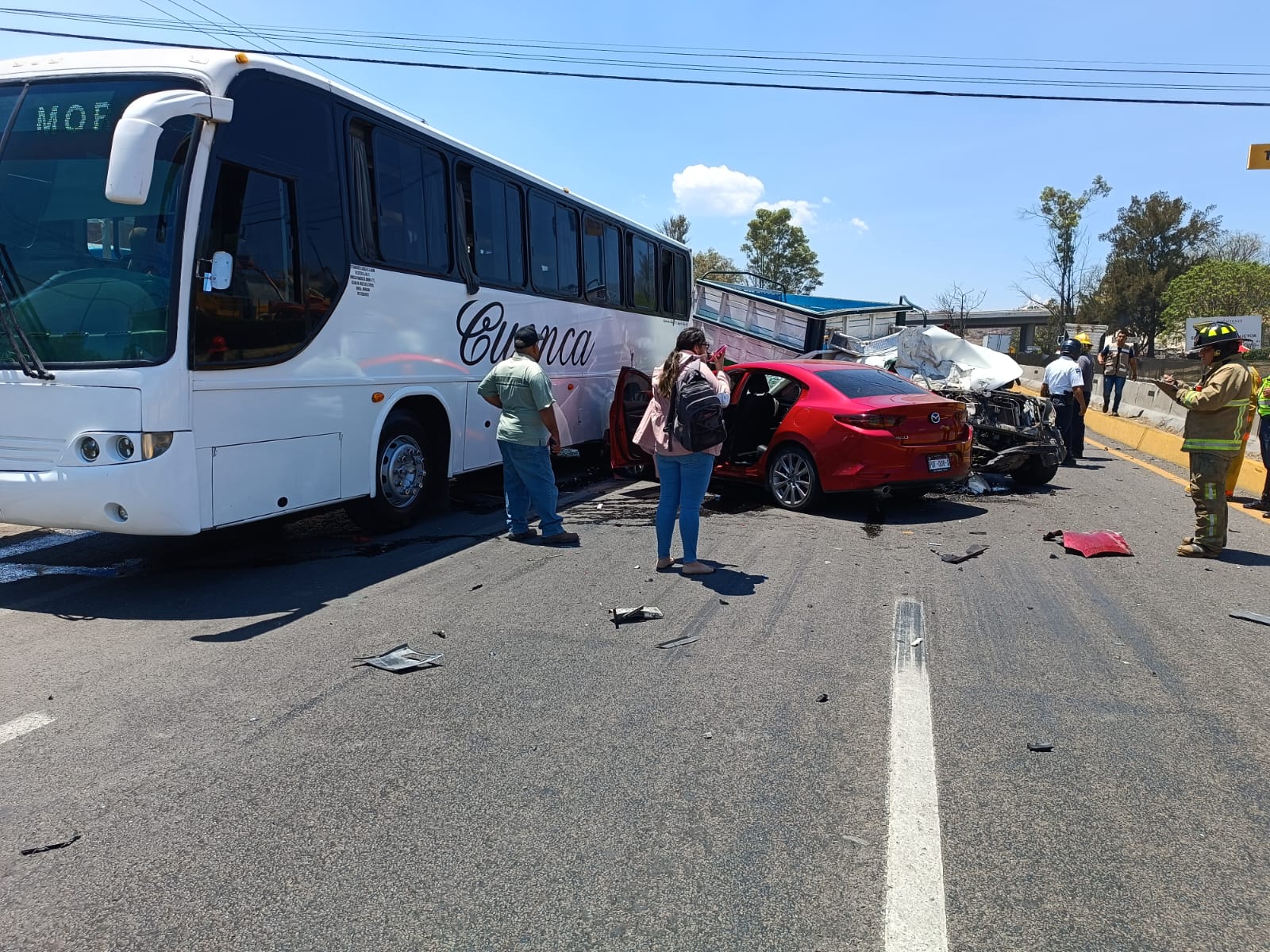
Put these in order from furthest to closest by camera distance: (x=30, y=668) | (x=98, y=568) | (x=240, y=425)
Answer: (x=98, y=568) → (x=240, y=425) → (x=30, y=668)

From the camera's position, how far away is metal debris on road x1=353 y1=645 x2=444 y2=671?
4625 mm

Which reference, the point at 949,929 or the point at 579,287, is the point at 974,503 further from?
the point at 949,929

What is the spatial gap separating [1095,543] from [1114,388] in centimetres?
1352

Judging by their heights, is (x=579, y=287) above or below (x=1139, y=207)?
below

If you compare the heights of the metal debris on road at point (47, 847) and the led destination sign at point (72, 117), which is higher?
the led destination sign at point (72, 117)

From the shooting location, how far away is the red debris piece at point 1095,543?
7.32m

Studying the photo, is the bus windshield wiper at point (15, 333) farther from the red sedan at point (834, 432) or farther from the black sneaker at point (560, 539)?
the red sedan at point (834, 432)

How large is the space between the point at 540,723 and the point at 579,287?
8463 millimetres

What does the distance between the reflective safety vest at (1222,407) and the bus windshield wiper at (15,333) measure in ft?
26.2

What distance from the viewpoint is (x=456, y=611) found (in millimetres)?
5625

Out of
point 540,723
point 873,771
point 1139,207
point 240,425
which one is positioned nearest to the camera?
point 873,771

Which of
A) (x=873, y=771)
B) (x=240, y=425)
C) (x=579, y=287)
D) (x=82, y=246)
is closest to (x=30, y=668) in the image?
(x=240, y=425)

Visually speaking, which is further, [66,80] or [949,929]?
[66,80]

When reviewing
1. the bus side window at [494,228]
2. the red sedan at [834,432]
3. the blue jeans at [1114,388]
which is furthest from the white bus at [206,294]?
the blue jeans at [1114,388]
